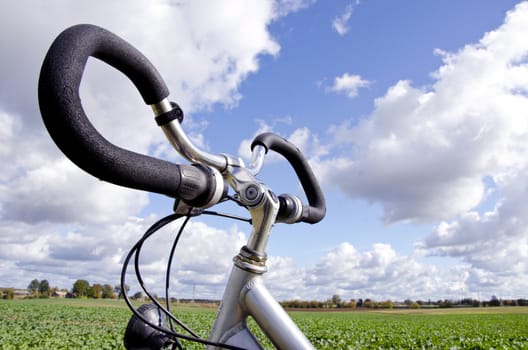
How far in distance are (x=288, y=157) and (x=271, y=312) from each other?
0.89m

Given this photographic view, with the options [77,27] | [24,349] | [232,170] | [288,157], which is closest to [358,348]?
[24,349]

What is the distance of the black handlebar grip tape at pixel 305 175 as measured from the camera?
6.22 feet

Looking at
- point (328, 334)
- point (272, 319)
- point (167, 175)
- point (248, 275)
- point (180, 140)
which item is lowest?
point (328, 334)

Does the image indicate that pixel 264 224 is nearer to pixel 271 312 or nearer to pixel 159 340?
pixel 271 312

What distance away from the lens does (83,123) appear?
1.01 m

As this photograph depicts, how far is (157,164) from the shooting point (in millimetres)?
1157

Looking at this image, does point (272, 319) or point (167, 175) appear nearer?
point (167, 175)

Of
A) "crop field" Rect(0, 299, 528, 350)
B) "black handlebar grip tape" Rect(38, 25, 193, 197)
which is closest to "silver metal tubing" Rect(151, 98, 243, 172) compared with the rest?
"black handlebar grip tape" Rect(38, 25, 193, 197)

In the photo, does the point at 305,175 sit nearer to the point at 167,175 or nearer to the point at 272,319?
the point at 272,319

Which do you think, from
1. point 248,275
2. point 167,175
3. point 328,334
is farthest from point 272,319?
point 328,334

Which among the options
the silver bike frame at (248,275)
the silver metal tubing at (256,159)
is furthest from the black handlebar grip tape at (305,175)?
the silver bike frame at (248,275)

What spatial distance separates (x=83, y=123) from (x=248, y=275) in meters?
0.72

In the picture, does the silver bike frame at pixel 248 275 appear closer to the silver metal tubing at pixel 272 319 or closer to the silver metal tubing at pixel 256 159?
the silver metal tubing at pixel 272 319

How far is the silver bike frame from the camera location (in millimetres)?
1340
